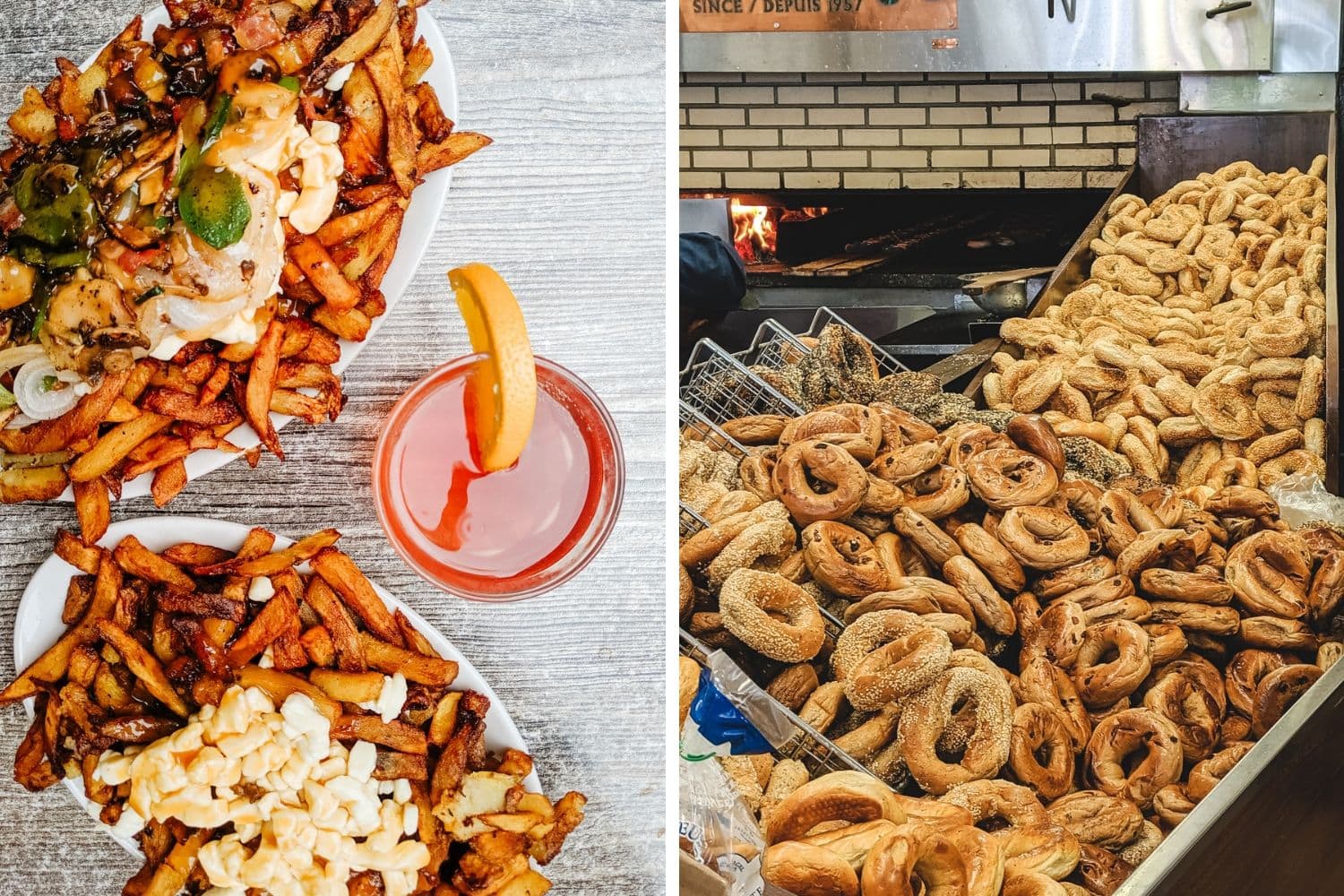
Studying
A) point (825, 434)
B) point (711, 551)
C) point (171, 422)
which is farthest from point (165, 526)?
point (825, 434)

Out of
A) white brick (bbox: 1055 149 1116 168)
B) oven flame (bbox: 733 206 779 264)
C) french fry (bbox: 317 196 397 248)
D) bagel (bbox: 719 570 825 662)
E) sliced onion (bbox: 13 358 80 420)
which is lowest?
bagel (bbox: 719 570 825 662)

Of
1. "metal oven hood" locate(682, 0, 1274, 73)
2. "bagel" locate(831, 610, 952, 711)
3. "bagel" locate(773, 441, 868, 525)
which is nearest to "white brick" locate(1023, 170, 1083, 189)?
"metal oven hood" locate(682, 0, 1274, 73)

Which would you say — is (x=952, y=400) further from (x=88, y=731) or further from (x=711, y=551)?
(x=88, y=731)

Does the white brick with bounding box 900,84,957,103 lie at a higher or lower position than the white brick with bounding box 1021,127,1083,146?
higher

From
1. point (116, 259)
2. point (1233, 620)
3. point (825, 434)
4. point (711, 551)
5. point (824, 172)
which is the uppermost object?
point (824, 172)

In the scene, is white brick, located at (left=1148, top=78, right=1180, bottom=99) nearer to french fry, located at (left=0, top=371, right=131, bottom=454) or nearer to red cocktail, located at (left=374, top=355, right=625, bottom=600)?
red cocktail, located at (left=374, top=355, right=625, bottom=600)

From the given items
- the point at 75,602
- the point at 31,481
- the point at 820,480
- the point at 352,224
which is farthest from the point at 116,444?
the point at 820,480

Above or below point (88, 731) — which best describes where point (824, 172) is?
above

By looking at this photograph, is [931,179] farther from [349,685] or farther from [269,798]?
[269,798]
